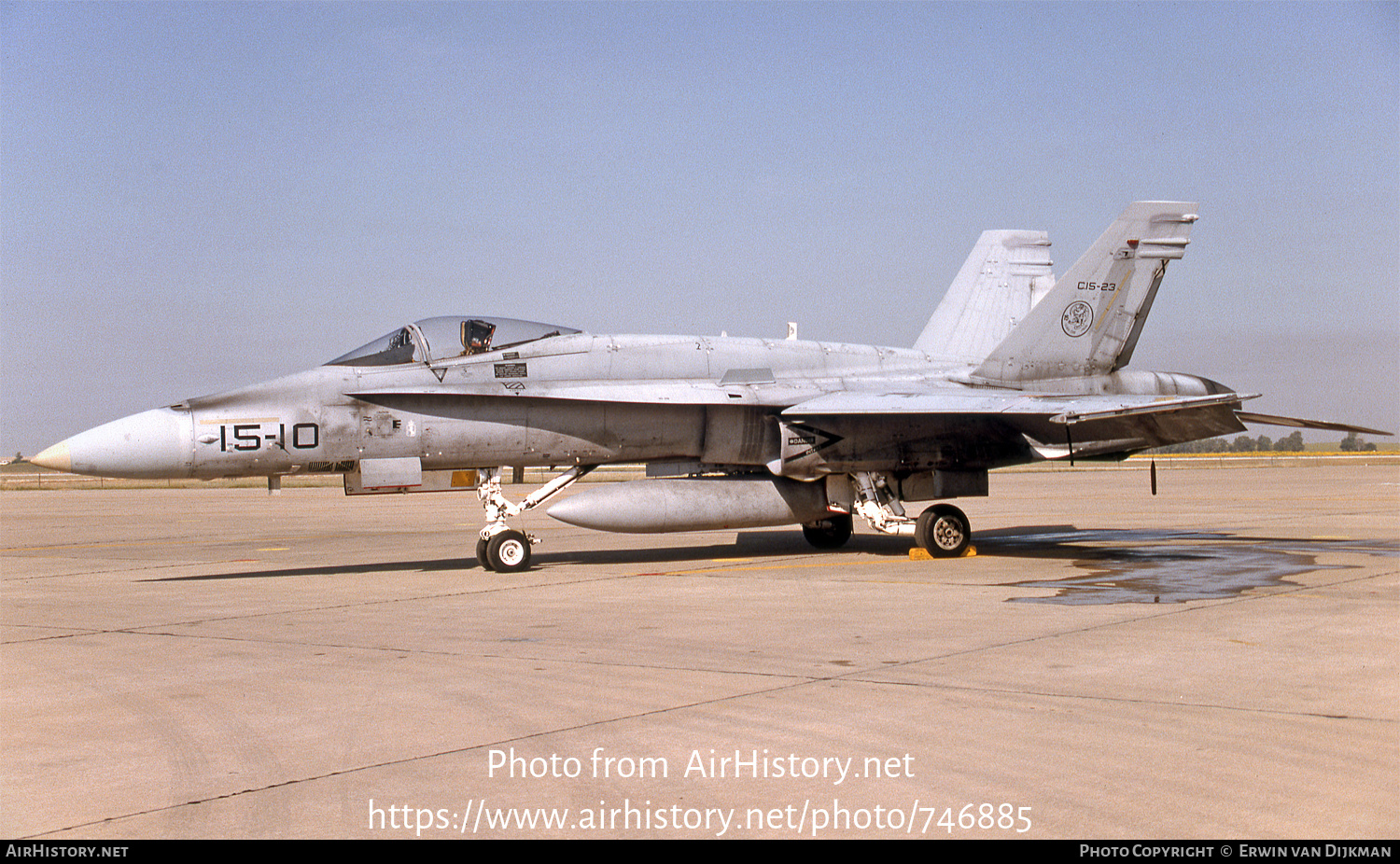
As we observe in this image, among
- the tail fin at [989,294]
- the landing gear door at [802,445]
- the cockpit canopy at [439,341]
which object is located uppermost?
the tail fin at [989,294]

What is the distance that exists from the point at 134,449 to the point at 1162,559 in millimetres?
11564

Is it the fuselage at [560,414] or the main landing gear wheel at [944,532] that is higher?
the fuselage at [560,414]

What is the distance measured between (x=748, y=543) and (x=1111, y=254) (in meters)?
6.57

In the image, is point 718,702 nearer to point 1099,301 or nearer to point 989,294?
point 1099,301

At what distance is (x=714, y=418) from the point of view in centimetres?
1450

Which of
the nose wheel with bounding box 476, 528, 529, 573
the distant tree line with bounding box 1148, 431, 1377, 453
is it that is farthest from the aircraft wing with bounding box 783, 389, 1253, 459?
the distant tree line with bounding box 1148, 431, 1377, 453

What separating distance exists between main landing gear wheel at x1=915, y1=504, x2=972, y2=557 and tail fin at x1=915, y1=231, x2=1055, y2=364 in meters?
4.85

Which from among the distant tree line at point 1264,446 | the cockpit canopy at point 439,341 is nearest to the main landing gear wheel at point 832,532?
the cockpit canopy at point 439,341

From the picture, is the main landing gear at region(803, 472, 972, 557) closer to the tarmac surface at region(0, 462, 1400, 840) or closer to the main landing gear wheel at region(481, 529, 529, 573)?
the tarmac surface at region(0, 462, 1400, 840)

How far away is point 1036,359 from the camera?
51.3 ft

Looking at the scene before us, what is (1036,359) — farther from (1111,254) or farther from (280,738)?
(280,738)

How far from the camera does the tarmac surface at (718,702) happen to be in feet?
14.2

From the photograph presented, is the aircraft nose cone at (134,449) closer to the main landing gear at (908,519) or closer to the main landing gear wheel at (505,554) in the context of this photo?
the main landing gear wheel at (505,554)

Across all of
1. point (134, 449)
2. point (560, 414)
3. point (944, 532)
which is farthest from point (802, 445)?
point (134, 449)
